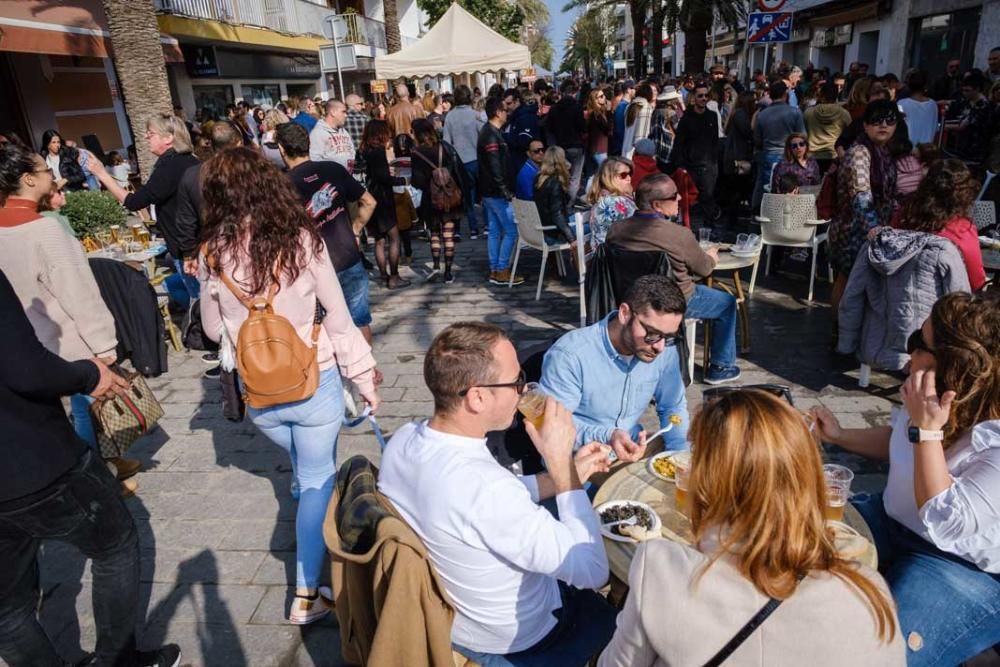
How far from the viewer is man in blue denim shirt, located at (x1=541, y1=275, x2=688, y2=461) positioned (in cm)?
274

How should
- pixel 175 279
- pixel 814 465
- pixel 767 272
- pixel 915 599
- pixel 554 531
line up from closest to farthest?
pixel 814 465, pixel 554 531, pixel 915 599, pixel 175 279, pixel 767 272

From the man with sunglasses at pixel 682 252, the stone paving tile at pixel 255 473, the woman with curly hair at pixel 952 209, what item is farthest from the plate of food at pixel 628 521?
the woman with curly hair at pixel 952 209

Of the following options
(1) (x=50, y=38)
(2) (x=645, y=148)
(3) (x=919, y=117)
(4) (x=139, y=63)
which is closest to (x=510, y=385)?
A: (2) (x=645, y=148)

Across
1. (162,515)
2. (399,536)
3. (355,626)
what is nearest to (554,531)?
(399,536)

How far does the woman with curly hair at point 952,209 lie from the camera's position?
3.81 m

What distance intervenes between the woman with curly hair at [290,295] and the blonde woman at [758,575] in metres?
1.54

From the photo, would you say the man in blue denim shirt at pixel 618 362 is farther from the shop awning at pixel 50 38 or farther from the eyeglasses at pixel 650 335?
the shop awning at pixel 50 38

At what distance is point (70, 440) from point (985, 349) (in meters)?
2.90

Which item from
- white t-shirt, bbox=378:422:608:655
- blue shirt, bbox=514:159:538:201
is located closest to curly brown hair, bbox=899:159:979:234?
white t-shirt, bbox=378:422:608:655

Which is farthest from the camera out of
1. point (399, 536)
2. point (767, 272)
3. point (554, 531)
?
point (767, 272)

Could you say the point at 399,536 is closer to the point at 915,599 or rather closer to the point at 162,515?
the point at 915,599

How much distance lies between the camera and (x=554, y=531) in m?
1.68

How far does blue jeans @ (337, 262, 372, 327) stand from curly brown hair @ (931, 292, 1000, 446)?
3.73 metres

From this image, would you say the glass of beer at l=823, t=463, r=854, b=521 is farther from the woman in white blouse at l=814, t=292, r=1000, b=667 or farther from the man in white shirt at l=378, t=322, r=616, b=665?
the man in white shirt at l=378, t=322, r=616, b=665
